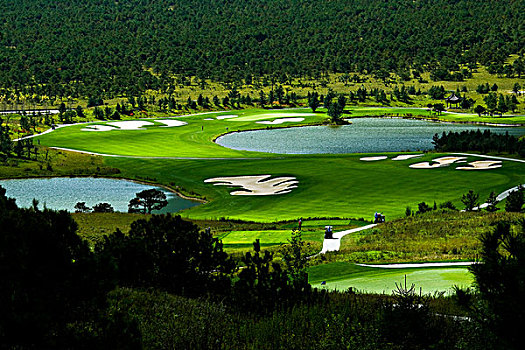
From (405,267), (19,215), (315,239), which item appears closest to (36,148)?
(315,239)

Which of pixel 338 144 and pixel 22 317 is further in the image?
pixel 338 144

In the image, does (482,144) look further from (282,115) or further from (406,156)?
(282,115)

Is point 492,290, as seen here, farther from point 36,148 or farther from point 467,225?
point 36,148

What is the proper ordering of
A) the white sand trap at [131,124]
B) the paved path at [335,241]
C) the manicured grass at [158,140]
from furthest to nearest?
the white sand trap at [131,124] < the manicured grass at [158,140] < the paved path at [335,241]

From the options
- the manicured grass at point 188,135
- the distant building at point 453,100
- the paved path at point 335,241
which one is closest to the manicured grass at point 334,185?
the paved path at point 335,241

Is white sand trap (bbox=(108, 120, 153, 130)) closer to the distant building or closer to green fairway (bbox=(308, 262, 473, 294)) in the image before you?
the distant building

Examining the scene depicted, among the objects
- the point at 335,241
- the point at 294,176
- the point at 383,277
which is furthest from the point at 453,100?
the point at 383,277

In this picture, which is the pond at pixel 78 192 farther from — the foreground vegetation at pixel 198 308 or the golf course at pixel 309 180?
the foreground vegetation at pixel 198 308
